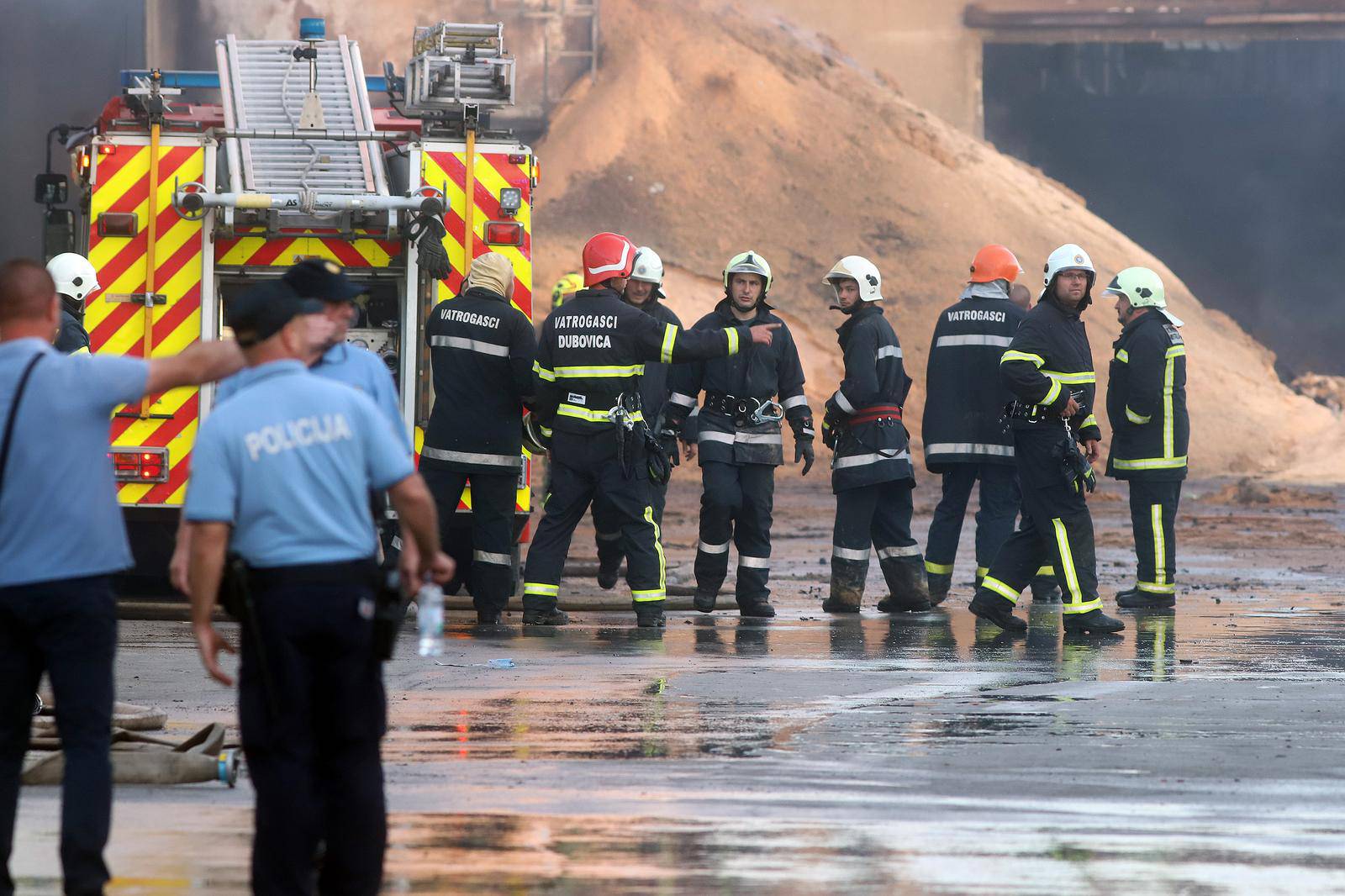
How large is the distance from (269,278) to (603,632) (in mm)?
2670

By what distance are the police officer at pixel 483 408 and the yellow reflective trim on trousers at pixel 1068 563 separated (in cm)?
279

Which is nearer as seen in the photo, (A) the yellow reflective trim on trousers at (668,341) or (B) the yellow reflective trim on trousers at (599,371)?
(A) the yellow reflective trim on trousers at (668,341)

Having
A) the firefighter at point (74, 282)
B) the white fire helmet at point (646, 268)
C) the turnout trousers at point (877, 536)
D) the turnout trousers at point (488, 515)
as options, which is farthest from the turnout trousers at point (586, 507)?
the firefighter at point (74, 282)

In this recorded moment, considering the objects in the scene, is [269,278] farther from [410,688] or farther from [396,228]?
[410,688]

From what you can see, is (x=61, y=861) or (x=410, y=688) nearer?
(x=61, y=861)

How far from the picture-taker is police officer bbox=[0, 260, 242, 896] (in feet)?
15.5

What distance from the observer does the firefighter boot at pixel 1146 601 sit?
448 inches

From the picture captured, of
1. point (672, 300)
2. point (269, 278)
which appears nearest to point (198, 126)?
point (269, 278)

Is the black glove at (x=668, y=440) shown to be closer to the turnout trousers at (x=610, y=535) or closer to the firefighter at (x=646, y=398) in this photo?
the firefighter at (x=646, y=398)

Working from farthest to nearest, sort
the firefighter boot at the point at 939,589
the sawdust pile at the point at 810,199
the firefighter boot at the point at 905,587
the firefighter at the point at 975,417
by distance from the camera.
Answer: the sawdust pile at the point at 810,199, the firefighter boot at the point at 939,589, the firefighter at the point at 975,417, the firefighter boot at the point at 905,587

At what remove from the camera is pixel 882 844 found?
5.22 meters

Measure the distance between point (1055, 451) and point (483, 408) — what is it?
2.94 metres

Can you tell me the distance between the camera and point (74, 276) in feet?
33.3

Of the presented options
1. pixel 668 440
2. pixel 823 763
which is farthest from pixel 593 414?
pixel 823 763
